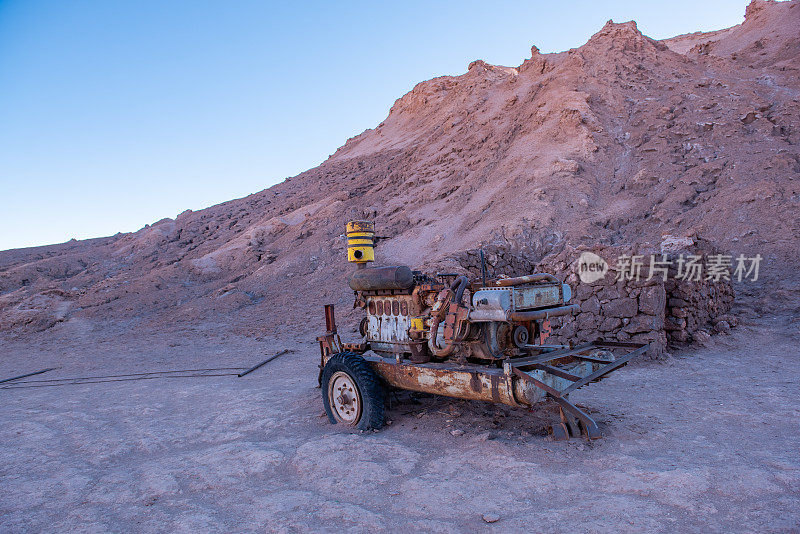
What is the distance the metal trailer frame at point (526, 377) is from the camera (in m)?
4.02

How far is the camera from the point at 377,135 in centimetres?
4275

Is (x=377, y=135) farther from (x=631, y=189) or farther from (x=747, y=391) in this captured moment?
(x=747, y=391)

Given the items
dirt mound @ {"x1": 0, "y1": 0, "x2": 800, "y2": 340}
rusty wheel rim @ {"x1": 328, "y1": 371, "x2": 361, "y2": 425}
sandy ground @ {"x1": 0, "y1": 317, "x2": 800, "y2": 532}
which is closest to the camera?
sandy ground @ {"x1": 0, "y1": 317, "x2": 800, "y2": 532}

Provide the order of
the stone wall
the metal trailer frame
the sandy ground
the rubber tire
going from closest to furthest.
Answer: the sandy ground → the metal trailer frame → the rubber tire → the stone wall

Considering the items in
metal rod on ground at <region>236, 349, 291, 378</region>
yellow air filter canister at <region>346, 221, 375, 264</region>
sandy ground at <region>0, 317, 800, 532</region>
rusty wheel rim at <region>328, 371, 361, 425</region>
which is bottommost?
metal rod on ground at <region>236, 349, 291, 378</region>

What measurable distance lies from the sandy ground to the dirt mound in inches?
259

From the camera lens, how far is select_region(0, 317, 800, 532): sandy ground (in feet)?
10.5

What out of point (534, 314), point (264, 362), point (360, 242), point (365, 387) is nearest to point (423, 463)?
point (365, 387)

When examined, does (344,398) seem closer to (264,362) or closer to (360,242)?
(360,242)

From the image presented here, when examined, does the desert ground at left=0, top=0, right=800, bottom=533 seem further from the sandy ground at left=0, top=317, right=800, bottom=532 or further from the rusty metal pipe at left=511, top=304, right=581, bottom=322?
the rusty metal pipe at left=511, top=304, right=581, bottom=322

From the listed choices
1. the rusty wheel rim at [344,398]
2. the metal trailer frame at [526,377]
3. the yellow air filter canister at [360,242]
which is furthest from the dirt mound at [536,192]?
the rusty wheel rim at [344,398]

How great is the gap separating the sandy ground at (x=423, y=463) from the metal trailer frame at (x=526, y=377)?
304 mm

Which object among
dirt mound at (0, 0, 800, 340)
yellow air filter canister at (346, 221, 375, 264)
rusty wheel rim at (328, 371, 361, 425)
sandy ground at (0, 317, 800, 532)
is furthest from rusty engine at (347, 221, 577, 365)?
dirt mound at (0, 0, 800, 340)

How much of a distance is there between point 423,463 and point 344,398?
4.76 feet
